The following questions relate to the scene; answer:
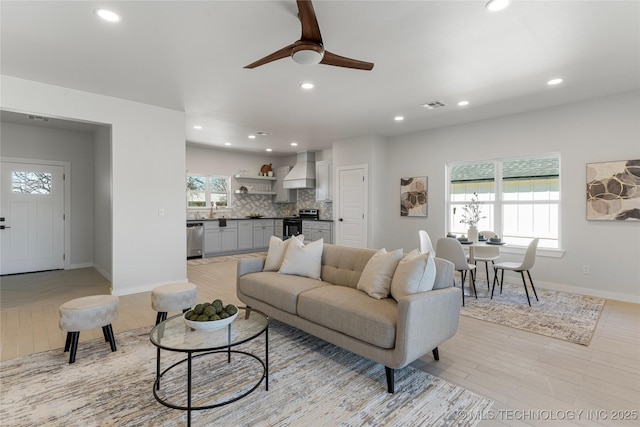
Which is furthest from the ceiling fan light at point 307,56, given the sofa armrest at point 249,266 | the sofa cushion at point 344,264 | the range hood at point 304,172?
the range hood at point 304,172

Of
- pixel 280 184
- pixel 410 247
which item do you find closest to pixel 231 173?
pixel 280 184

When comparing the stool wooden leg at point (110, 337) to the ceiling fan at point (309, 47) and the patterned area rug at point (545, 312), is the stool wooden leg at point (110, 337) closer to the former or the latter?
the ceiling fan at point (309, 47)

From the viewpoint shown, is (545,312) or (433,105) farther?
(433,105)

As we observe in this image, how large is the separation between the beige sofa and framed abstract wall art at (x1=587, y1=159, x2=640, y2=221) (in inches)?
129

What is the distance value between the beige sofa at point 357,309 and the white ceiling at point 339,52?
196 centimetres

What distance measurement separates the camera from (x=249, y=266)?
353cm

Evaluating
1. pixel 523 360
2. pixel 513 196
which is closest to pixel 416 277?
pixel 523 360

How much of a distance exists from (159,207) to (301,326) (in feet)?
10.4

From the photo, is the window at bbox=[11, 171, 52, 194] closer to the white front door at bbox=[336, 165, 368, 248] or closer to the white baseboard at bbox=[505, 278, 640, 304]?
the white front door at bbox=[336, 165, 368, 248]

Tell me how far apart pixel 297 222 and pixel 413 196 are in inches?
Result: 127

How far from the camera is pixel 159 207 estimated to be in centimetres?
464

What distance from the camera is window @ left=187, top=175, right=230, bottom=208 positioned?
808 centimetres

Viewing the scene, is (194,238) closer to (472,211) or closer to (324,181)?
(324,181)

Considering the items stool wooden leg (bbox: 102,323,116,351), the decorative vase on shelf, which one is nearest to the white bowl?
stool wooden leg (bbox: 102,323,116,351)
